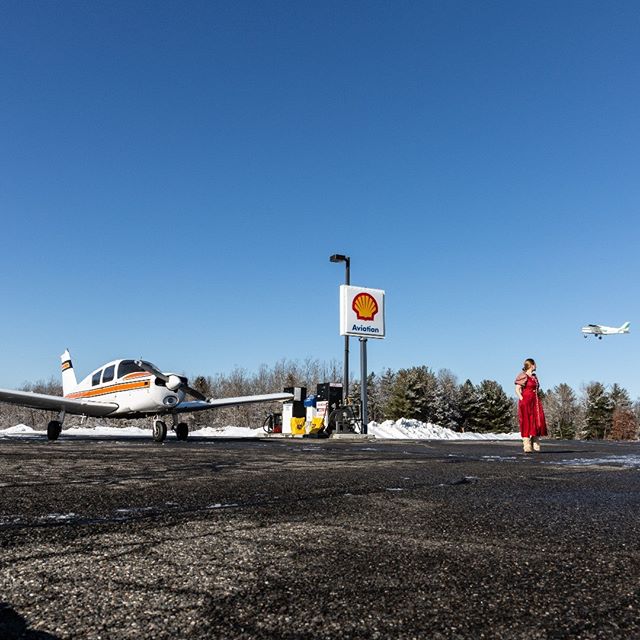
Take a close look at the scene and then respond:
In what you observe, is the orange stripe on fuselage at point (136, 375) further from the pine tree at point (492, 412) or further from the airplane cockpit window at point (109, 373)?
the pine tree at point (492, 412)

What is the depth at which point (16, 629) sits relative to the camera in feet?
3.96

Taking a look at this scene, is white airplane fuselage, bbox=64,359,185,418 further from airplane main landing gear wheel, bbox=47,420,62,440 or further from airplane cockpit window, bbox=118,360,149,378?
airplane main landing gear wheel, bbox=47,420,62,440

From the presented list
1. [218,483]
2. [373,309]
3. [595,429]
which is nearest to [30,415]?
[373,309]

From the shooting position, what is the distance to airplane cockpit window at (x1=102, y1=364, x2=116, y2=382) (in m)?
16.9

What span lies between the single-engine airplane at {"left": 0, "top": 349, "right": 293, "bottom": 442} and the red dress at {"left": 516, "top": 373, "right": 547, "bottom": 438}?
9.76 m

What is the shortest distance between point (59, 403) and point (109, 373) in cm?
176

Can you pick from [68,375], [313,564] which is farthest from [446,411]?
[313,564]

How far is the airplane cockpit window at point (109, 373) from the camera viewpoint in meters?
16.9

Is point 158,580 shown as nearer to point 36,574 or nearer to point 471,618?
point 36,574

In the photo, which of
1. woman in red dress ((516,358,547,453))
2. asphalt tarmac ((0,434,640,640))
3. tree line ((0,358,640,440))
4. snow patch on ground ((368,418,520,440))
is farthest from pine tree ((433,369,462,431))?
asphalt tarmac ((0,434,640,640))

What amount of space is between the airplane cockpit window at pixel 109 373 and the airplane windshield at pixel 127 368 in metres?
0.27

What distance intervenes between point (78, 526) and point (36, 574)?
80cm

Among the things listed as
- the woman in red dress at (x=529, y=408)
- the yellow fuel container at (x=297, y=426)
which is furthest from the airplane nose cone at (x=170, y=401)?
the yellow fuel container at (x=297, y=426)

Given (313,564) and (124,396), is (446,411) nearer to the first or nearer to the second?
(124,396)
